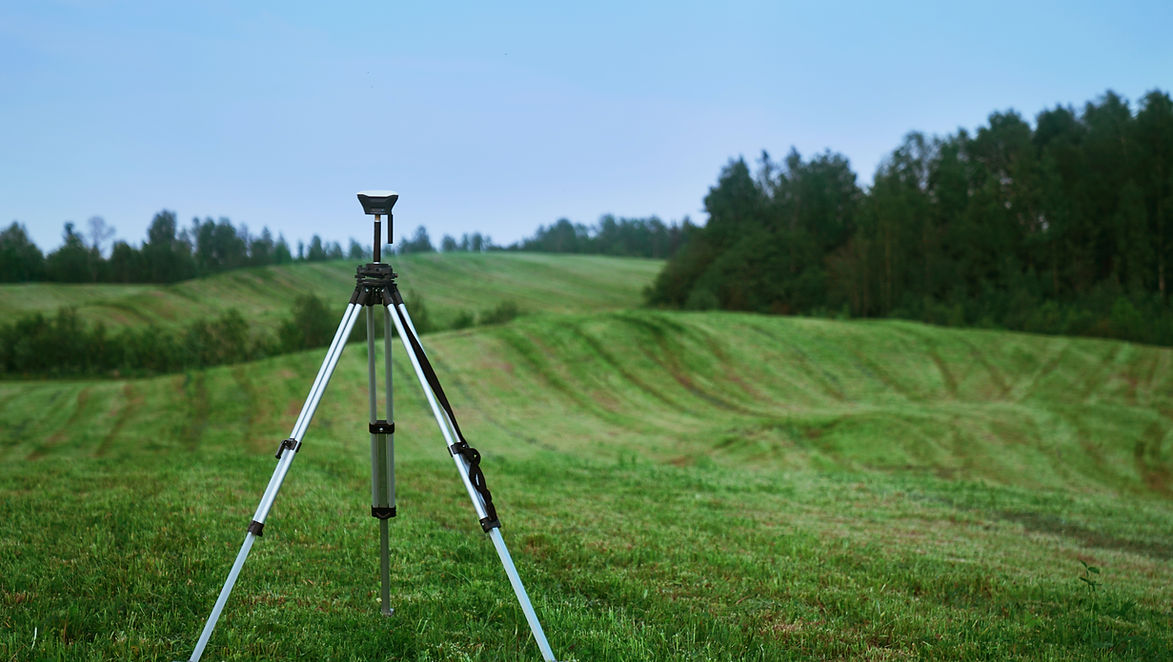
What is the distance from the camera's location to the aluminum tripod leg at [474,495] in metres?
3.73

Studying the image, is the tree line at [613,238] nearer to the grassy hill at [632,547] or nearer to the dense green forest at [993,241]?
the dense green forest at [993,241]

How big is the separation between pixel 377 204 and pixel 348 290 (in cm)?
7190

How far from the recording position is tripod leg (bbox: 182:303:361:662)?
3.85m

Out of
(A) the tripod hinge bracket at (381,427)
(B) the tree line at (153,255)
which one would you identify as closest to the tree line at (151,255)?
(B) the tree line at (153,255)

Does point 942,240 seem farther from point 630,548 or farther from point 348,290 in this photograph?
point 630,548

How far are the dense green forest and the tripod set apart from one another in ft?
168

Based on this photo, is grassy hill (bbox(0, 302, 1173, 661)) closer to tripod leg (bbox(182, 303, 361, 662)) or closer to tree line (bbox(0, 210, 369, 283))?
tripod leg (bbox(182, 303, 361, 662))

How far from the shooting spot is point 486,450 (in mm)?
23312

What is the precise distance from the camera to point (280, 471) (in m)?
4.05

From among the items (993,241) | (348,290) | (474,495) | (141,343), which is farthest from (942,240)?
(474,495)

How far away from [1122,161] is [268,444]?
202 feet

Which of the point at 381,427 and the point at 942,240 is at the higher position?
the point at 942,240

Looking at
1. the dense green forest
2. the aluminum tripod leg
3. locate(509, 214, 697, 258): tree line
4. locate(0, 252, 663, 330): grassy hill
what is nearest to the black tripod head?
the aluminum tripod leg

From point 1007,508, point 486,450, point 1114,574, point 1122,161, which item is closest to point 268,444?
point 486,450
